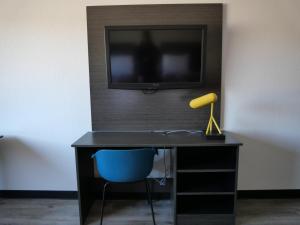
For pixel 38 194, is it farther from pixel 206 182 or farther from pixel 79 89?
pixel 206 182

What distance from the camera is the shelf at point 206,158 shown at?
6.53ft

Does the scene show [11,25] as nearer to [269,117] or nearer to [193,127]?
[193,127]

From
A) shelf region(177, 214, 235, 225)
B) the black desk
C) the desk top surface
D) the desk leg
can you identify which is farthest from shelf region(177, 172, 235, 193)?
the desk leg

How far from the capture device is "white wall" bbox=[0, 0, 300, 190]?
2295 mm

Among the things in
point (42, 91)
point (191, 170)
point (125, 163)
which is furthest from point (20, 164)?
point (191, 170)

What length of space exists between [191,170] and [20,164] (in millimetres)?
1829

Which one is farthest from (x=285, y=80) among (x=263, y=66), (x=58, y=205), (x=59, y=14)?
(x=58, y=205)

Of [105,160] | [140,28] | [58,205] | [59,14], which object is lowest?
[58,205]

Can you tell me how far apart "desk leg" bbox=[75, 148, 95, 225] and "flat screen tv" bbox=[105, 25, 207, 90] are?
27.2 inches

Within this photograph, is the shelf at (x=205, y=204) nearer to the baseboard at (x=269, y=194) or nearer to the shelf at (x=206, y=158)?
the shelf at (x=206, y=158)

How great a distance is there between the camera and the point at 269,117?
2400 mm

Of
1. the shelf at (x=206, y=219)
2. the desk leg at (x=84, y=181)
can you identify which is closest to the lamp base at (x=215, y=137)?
the shelf at (x=206, y=219)

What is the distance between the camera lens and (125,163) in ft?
5.93

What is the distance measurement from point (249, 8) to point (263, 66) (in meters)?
0.57
